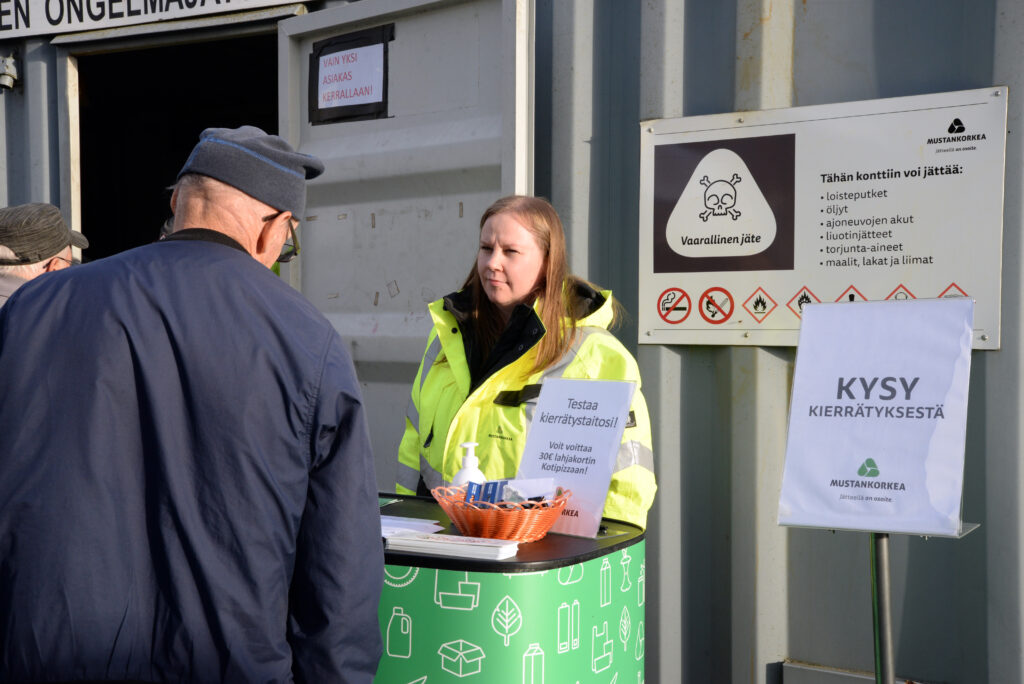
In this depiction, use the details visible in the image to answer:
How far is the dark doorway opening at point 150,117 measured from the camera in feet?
16.5

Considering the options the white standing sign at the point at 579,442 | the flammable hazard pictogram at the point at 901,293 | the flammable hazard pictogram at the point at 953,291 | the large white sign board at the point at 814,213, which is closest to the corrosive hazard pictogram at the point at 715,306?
the large white sign board at the point at 814,213

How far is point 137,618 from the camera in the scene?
49.4 inches

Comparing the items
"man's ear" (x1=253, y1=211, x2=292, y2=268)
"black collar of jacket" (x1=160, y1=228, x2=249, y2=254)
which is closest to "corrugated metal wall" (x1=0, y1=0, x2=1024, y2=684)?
"man's ear" (x1=253, y1=211, x2=292, y2=268)

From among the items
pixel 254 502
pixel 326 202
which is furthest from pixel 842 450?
pixel 326 202

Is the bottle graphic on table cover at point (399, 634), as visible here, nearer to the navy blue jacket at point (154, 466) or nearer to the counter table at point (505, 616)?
the counter table at point (505, 616)

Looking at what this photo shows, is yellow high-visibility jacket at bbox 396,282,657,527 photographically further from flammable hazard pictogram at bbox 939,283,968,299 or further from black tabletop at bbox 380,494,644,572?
flammable hazard pictogram at bbox 939,283,968,299

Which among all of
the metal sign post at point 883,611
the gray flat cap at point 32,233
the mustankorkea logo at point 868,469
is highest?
the gray flat cap at point 32,233

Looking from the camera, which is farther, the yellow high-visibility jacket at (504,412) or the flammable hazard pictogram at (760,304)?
the flammable hazard pictogram at (760,304)

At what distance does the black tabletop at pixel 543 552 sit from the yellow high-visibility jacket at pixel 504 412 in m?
0.12

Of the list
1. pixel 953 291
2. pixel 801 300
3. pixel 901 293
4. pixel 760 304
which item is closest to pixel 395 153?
pixel 760 304

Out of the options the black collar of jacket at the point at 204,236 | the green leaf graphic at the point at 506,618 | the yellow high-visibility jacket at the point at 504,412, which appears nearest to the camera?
the black collar of jacket at the point at 204,236

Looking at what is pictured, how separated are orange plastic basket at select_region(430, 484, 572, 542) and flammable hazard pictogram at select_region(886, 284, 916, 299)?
1.16m

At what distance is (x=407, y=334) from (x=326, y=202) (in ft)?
2.06

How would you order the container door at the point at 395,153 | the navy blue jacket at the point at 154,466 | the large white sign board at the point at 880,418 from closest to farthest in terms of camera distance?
the navy blue jacket at the point at 154,466 < the large white sign board at the point at 880,418 < the container door at the point at 395,153
